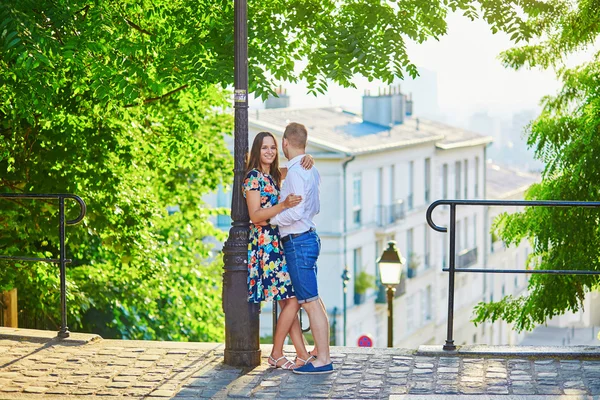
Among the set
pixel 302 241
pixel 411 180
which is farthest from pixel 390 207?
pixel 302 241

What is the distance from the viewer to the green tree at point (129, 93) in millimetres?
9367

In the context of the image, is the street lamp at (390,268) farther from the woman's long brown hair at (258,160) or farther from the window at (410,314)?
the window at (410,314)

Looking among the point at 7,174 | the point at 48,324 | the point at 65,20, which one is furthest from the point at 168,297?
the point at 65,20

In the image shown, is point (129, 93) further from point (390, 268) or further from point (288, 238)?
point (390, 268)

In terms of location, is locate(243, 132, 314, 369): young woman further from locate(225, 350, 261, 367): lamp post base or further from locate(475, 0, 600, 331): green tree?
locate(475, 0, 600, 331): green tree

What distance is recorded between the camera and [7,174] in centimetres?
1214

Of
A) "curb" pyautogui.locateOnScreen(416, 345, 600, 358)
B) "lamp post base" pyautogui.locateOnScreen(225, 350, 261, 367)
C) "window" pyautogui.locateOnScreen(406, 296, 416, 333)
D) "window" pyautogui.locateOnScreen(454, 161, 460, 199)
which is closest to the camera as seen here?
"lamp post base" pyautogui.locateOnScreen(225, 350, 261, 367)

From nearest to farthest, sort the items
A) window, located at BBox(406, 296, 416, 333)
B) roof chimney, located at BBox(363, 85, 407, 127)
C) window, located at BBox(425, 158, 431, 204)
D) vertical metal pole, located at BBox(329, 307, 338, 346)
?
vertical metal pole, located at BBox(329, 307, 338, 346)
window, located at BBox(406, 296, 416, 333)
roof chimney, located at BBox(363, 85, 407, 127)
window, located at BBox(425, 158, 431, 204)

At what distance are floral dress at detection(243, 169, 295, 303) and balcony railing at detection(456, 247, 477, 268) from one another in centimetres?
4262

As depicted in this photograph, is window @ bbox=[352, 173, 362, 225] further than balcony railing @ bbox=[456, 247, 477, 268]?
No

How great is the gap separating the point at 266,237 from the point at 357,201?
32564mm

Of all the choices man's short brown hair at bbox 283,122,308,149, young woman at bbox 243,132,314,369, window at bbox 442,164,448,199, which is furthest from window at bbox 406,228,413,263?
man's short brown hair at bbox 283,122,308,149

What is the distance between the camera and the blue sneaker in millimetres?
7238

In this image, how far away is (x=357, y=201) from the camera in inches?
1565
